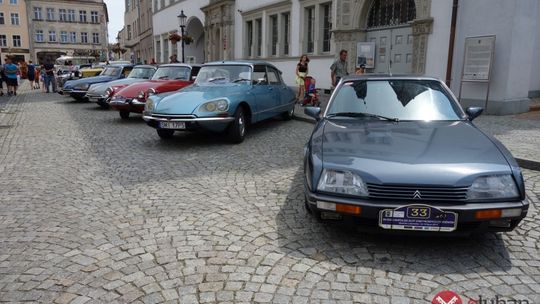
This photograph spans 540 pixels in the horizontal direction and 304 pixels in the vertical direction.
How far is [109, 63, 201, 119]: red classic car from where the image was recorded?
10.7 meters

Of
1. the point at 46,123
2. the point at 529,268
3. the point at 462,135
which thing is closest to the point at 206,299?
the point at 529,268

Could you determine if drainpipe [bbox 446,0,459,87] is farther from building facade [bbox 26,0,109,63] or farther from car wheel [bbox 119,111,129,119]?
building facade [bbox 26,0,109,63]

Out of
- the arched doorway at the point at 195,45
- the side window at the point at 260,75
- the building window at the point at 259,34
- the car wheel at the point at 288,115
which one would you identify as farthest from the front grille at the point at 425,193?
the arched doorway at the point at 195,45

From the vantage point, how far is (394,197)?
3168 mm

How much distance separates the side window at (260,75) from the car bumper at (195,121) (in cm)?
168

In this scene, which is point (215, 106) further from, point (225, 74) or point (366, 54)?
point (366, 54)

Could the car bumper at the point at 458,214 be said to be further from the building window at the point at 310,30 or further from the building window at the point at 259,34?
the building window at the point at 259,34

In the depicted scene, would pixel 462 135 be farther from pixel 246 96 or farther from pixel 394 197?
pixel 246 96

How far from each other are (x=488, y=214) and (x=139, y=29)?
5403cm

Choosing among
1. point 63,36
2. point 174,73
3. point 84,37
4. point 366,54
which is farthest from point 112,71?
point 84,37

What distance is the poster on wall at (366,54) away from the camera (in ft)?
49.8

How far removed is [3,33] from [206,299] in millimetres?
81925

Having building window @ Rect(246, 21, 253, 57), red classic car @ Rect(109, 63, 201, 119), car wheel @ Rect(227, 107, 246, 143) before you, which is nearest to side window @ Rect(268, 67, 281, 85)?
car wheel @ Rect(227, 107, 246, 143)

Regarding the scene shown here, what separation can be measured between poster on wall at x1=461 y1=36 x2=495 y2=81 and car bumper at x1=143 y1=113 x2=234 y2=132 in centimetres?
713
